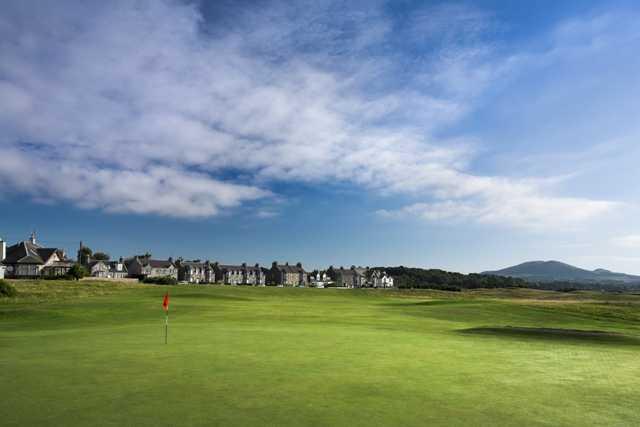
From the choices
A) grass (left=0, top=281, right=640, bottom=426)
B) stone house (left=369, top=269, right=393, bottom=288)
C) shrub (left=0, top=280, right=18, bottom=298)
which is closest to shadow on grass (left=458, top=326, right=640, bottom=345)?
grass (left=0, top=281, right=640, bottom=426)

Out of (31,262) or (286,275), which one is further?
(286,275)

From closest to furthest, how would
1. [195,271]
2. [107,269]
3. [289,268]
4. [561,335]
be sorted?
[561,335] < [107,269] < [195,271] < [289,268]

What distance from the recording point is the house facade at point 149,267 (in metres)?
140

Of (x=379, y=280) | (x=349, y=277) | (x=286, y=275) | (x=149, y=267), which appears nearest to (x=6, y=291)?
(x=149, y=267)

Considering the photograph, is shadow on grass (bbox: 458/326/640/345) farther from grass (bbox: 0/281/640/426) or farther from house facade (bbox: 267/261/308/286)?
house facade (bbox: 267/261/308/286)

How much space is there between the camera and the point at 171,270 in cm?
14850

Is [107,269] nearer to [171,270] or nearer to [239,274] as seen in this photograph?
[171,270]

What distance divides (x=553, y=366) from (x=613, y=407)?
5.10m

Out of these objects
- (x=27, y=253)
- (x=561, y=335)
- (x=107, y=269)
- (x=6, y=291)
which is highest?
(x=27, y=253)

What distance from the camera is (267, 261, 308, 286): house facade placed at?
545ft

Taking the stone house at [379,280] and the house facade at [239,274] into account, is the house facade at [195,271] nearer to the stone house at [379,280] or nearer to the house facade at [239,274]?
the house facade at [239,274]

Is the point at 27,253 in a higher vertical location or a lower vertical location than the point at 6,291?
higher

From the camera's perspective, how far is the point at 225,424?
8.03 meters

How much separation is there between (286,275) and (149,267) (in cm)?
4725
